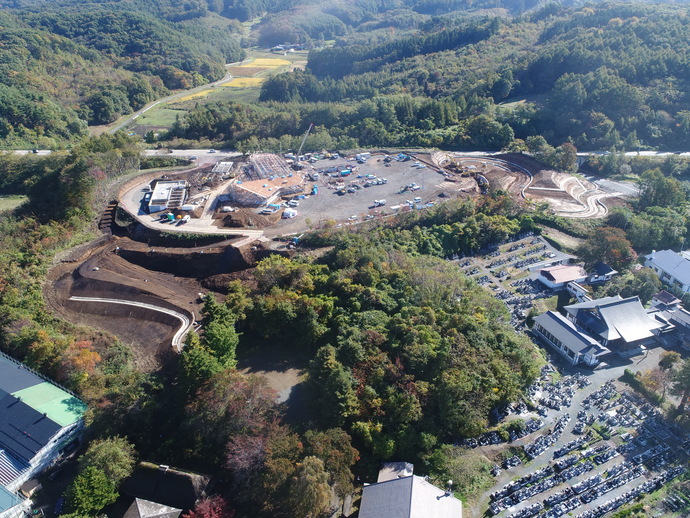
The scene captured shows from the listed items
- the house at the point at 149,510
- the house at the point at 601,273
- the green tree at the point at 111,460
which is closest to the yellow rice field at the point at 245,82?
the house at the point at 601,273

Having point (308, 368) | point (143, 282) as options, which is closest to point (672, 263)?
point (308, 368)

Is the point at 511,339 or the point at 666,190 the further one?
the point at 666,190

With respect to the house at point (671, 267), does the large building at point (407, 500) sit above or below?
above

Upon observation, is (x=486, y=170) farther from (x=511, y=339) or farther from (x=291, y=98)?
(x=291, y=98)

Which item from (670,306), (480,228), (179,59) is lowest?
(670,306)

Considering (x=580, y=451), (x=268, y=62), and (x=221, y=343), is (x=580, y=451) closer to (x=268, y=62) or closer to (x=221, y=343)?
(x=221, y=343)

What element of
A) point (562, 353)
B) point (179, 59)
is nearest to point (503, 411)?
point (562, 353)

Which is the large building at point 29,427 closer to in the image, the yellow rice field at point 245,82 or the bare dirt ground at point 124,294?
the bare dirt ground at point 124,294
